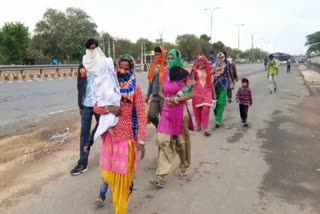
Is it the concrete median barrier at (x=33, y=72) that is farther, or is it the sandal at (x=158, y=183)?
the concrete median barrier at (x=33, y=72)

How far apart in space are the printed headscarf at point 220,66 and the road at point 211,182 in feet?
6.17

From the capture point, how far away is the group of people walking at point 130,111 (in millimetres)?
4477

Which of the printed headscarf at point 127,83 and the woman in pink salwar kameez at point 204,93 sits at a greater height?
the printed headscarf at point 127,83

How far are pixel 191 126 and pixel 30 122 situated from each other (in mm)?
6312

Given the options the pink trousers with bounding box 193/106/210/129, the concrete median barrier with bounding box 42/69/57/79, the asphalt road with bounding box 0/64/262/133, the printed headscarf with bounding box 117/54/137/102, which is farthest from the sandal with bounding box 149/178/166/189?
the concrete median barrier with bounding box 42/69/57/79

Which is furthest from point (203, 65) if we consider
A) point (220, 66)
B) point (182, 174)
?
point (182, 174)

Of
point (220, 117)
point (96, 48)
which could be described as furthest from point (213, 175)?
point (220, 117)

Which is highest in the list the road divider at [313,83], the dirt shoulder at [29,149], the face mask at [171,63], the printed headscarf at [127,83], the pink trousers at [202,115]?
the face mask at [171,63]

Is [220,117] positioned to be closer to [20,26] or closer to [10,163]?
[10,163]

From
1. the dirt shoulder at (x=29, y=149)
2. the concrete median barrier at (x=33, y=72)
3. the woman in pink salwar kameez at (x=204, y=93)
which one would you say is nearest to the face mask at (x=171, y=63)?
the dirt shoulder at (x=29, y=149)

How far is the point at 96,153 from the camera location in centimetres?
752

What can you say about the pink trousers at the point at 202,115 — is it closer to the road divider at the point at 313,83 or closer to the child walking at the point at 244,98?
the child walking at the point at 244,98

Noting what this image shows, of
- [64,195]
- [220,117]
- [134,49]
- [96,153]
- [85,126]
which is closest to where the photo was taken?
[64,195]

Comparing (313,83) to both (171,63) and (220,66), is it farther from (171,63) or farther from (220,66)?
(171,63)
